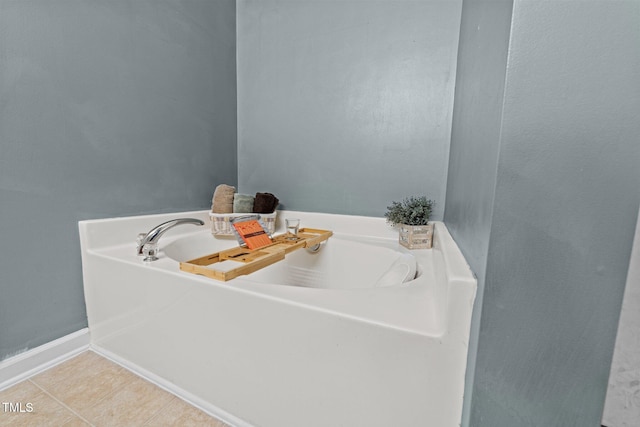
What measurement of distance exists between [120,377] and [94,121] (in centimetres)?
91

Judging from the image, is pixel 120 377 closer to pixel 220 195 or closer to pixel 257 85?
pixel 220 195

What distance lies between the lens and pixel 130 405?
0.75 meters

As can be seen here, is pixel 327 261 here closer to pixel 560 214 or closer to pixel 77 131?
pixel 560 214

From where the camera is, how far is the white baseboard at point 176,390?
0.69m

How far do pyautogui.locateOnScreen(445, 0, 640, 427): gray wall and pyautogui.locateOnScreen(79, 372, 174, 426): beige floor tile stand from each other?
0.84 m

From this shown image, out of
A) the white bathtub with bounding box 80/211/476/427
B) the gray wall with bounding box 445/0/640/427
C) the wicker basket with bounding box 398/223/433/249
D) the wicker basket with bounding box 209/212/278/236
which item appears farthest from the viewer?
the wicker basket with bounding box 209/212/278/236

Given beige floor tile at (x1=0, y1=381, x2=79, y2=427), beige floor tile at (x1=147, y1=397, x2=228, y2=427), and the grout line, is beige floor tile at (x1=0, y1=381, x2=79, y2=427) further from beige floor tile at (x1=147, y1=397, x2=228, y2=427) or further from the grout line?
beige floor tile at (x1=147, y1=397, x2=228, y2=427)

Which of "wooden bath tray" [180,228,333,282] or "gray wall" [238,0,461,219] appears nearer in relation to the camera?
"wooden bath tray" [180,228,333,282]

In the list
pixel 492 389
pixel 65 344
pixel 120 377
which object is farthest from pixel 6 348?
pixel 492 389

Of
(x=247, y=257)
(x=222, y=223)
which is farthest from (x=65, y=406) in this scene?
(x=222, y=223)

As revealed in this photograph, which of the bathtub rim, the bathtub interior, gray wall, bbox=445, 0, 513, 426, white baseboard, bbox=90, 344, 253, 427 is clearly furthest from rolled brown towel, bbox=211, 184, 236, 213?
gray wall, bbox=445, 0, 513, 426

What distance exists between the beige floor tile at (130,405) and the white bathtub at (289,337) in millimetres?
32

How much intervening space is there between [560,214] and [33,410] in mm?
1316

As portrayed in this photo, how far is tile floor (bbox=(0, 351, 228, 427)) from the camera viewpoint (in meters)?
0.70
